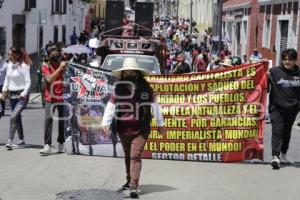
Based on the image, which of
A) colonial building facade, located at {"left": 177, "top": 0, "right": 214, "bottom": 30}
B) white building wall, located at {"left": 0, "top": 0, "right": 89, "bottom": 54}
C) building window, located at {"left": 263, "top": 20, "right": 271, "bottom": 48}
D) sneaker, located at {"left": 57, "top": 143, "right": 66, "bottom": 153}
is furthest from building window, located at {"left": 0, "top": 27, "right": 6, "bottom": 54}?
colonial building facade, located at {"left": 177, "top": 0, "right": 214, "bottom": 30}

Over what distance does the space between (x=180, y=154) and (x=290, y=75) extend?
201 cm

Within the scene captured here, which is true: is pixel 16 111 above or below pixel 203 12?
below

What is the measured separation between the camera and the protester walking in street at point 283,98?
838 cm

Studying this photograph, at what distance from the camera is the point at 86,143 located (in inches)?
359

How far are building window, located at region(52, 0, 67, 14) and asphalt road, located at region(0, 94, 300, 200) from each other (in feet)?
102

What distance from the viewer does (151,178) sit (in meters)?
7.82

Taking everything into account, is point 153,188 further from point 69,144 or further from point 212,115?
point 69,144

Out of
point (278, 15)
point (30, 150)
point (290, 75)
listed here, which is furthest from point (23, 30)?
point (290, 75)

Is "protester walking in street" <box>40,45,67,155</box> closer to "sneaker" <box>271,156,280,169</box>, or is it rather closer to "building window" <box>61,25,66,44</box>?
"sneaker" <box>271,156,280,169</box>

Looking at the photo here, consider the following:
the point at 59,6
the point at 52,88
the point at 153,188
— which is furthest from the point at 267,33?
the point at 153,188

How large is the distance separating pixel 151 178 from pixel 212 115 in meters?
1.60

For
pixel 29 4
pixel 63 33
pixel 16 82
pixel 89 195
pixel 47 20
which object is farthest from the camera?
pixel 63 33

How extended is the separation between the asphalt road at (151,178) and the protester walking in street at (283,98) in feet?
1.46

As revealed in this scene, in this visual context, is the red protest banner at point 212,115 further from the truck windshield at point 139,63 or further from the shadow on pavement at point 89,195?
the truck windshield at point 139,63
